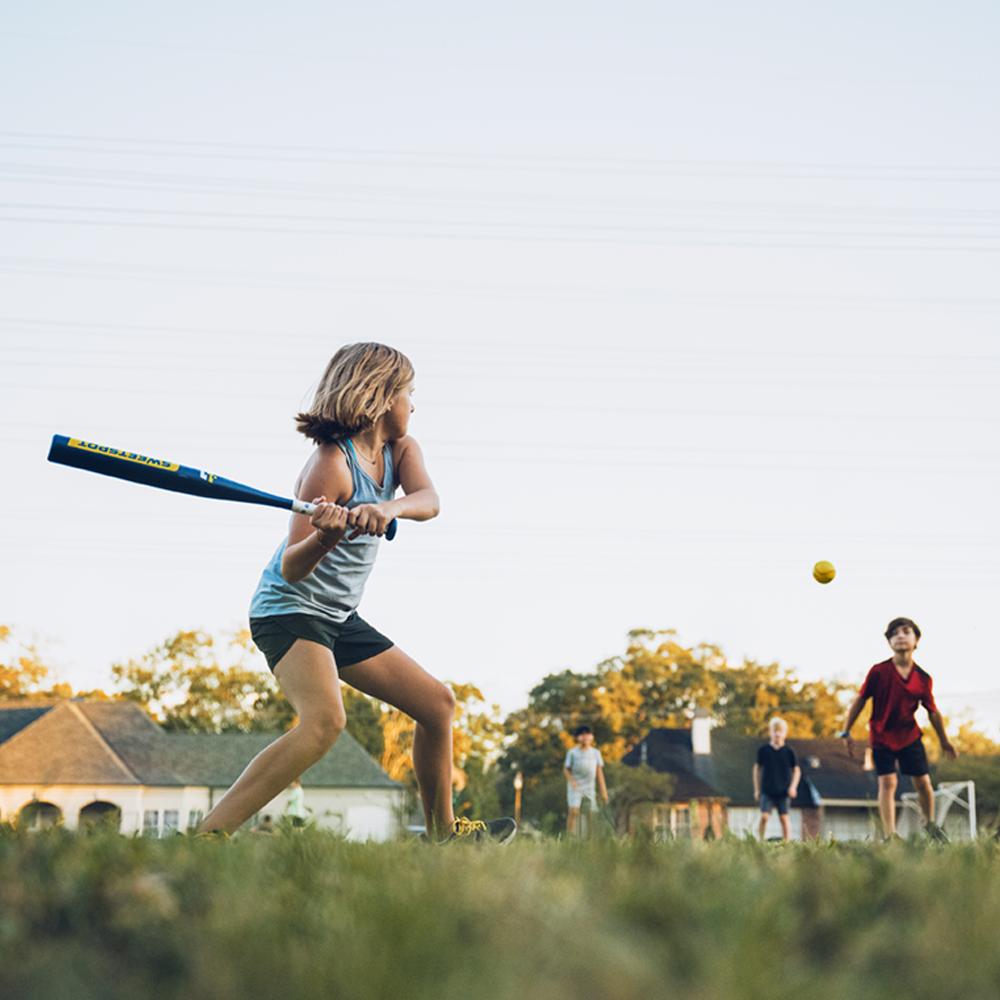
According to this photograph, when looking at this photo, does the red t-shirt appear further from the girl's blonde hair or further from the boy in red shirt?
the girl's blonde hair

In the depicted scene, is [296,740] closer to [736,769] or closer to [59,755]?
[59,755]

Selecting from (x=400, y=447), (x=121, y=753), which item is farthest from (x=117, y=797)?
(x=400, y=447)

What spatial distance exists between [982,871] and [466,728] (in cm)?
7013

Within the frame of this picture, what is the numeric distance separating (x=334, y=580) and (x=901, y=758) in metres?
7.17

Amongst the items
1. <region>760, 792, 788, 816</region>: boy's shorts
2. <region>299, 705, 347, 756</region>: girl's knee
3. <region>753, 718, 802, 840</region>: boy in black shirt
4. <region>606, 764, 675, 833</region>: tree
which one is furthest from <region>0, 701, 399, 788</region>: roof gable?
<region>299, 705, 347, 756</region>: girl's knee

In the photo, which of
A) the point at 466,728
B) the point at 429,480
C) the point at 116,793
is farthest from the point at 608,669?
the point at 429,480

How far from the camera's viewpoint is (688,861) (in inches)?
108

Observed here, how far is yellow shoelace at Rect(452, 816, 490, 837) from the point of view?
544cm

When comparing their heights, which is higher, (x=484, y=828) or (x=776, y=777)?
(x=484, y=828)

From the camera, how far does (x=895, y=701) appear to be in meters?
11.4

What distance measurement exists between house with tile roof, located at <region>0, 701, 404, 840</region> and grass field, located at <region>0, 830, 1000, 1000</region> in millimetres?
52754

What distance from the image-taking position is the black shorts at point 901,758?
11.2 m

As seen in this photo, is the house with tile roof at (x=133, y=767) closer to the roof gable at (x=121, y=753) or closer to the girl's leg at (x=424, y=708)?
the roof gable at (x=121, y=753)

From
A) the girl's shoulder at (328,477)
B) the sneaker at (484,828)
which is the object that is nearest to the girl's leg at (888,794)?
the sneaker at (484,828)
